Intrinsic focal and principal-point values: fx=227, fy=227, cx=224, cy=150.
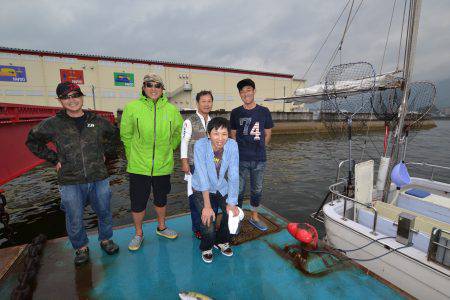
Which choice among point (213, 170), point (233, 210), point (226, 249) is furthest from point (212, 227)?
point (213, 170)

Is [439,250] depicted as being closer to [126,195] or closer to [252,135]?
[252,135]

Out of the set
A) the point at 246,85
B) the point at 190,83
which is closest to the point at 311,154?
the point at 246,85

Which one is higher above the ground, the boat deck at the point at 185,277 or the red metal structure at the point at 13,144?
the red metal structure at the point at 13,144

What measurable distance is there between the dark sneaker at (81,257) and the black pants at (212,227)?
1.66 metres

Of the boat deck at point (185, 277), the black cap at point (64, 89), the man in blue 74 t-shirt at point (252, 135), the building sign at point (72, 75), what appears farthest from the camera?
the building sign at point (72, 75)

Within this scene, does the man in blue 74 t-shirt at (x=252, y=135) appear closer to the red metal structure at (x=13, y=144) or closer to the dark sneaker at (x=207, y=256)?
the dark sneaker at (x=207, y=256)

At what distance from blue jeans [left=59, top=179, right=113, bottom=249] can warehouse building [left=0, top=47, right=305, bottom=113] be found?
103 ft

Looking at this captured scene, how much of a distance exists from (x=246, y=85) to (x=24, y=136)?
567 centimetres

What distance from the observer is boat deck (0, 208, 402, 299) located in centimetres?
274

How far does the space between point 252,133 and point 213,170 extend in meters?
1.31

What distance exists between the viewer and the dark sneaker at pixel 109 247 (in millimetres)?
3455

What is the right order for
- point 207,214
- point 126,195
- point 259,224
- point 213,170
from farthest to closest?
point 126,195
point 259,224
point 213,170
point 207,214

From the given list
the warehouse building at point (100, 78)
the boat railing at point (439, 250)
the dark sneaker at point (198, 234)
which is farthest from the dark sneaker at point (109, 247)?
the warehouse building at point (100, 78)

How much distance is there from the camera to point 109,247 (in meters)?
3.48
